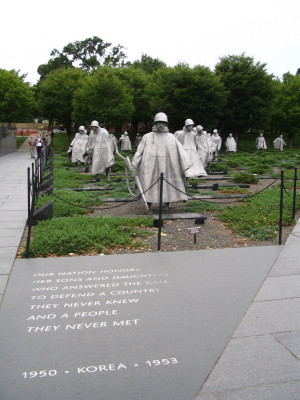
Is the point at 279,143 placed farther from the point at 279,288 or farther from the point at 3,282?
the point at 3,282

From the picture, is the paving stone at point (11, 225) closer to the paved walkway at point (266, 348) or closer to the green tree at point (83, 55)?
the paved walkway at point (266, 348)

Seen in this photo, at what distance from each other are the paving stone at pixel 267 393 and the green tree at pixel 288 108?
149ft

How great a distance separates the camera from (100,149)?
17.0 m

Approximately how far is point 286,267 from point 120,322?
270cm

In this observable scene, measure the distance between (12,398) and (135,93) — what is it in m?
46.3

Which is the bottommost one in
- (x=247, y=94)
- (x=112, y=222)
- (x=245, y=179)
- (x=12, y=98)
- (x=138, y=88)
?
(x=112, y=222)

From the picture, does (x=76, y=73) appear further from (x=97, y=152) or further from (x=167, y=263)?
(x=167, y=263)

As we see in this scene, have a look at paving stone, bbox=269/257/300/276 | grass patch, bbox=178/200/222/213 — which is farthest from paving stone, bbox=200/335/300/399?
grass patch, bbox=178/200/222/213

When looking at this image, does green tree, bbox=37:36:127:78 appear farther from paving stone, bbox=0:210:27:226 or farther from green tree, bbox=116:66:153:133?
paving stone, bbox=0:210:27:226

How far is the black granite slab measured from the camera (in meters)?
3.23

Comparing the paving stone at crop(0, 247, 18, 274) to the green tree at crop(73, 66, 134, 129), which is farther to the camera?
the green tree at crop(73, 66, 134, 129)

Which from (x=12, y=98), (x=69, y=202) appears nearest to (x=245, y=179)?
(x=69, y=202)

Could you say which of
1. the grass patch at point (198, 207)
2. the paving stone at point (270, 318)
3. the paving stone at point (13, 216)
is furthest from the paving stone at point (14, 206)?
the paving stone at point (270, 318)

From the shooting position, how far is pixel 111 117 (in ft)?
124
